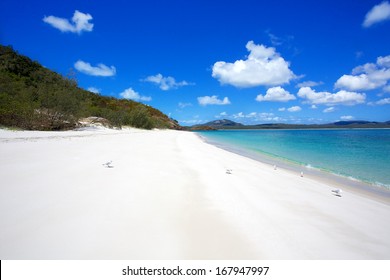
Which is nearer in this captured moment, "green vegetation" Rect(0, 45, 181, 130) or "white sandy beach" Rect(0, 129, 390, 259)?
"white sandy beach" Rect(0, 129, 390, 259)

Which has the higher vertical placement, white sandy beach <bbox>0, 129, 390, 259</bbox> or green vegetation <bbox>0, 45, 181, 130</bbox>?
green vegetation <bbox>0, 45, 181, 130</bbox>

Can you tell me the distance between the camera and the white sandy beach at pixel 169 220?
2287mm

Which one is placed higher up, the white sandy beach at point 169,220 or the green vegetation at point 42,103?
the green vegetation at point 42,103

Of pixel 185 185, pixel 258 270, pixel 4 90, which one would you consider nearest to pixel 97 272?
pixel 258 270

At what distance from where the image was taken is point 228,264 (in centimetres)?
220

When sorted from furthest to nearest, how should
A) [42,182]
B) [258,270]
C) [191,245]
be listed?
[42,182] → [191,245] → [258,270]

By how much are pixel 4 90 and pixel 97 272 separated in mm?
22495

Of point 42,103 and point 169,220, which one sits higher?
point 42,103

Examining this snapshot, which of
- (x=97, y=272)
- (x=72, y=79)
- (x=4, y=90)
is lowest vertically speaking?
(x=97, y=272)

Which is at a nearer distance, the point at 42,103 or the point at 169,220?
the point at 169,220

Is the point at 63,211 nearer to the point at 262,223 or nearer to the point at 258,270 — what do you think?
the point at 258,270

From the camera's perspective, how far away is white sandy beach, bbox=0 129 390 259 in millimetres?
2287

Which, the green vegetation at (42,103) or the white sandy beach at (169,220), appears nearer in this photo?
the white sandy beach at (169,220)

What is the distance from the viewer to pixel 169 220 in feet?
9.74
